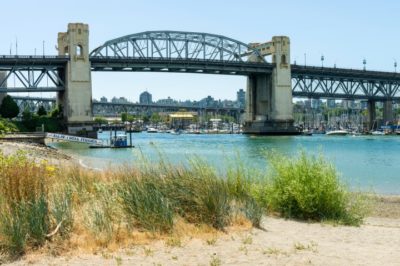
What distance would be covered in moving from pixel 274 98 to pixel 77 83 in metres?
45.7

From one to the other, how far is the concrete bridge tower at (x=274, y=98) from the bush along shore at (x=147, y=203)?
106 meters

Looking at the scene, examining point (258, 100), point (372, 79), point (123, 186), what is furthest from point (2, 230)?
point (372, 79)

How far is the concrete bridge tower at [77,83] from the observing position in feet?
304

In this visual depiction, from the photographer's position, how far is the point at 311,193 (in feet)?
41.9

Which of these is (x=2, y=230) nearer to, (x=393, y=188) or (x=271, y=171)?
(x=271, y=171)

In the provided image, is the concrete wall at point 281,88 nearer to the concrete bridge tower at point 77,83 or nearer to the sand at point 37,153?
the concrete bridge tower at point 77,83

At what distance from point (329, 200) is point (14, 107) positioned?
89553 millimetres

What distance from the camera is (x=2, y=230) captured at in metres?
8.80

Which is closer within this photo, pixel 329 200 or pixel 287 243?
pixel 287 243

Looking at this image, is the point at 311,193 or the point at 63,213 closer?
the point at 63,213

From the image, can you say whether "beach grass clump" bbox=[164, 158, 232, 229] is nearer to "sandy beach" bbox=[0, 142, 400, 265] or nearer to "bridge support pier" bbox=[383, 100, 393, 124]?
"sandy beach" bbox=[0, 142, 400, 265]

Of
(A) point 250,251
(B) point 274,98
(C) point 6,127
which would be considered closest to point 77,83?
(B) point 274,98

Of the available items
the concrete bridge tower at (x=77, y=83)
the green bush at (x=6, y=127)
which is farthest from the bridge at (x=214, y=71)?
the green bush at (x=6, y=127)

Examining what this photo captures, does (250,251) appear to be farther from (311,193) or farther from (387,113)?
(387,113)
